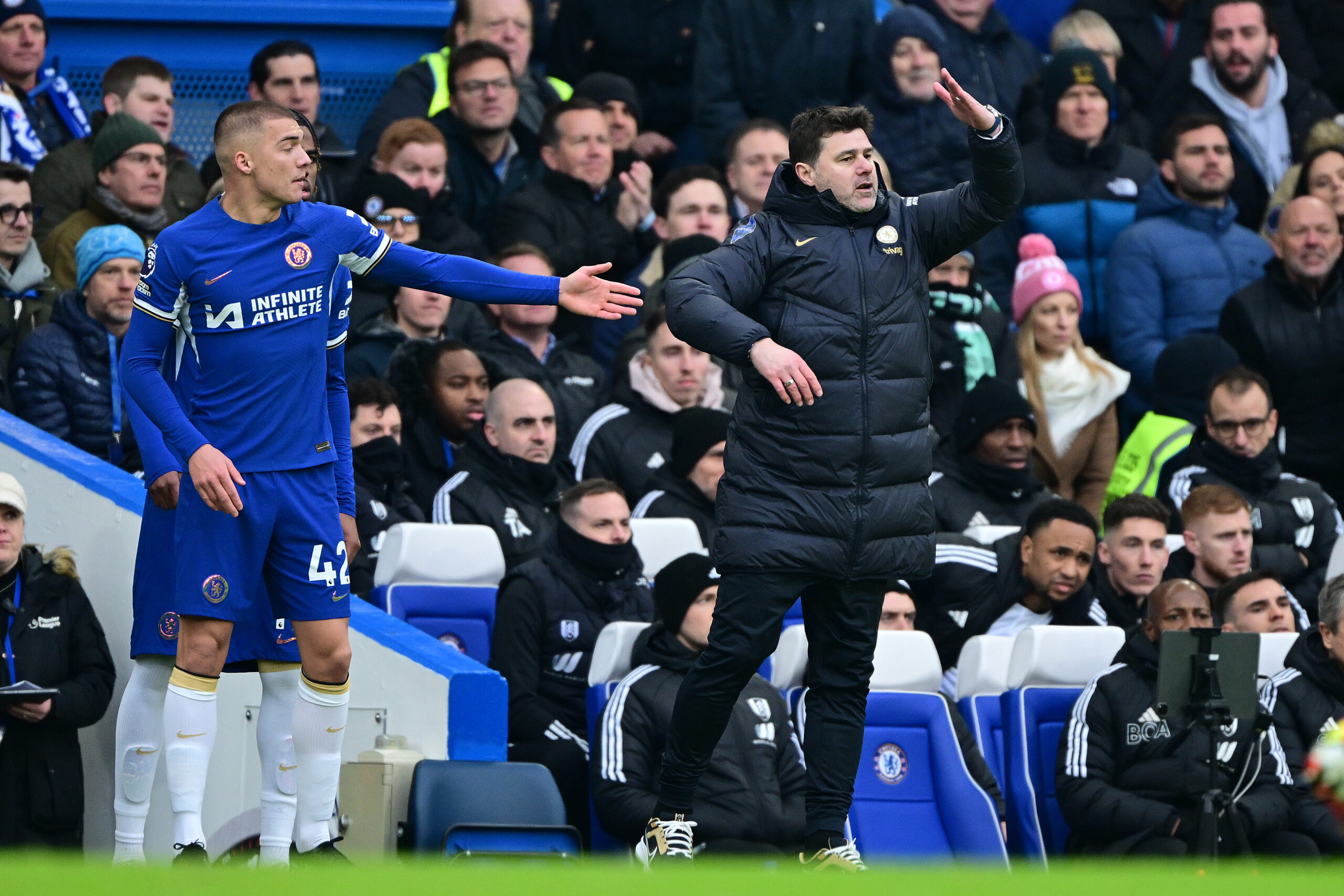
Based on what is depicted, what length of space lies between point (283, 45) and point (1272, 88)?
6125 mm

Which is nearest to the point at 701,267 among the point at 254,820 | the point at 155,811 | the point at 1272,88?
the point at 254,820

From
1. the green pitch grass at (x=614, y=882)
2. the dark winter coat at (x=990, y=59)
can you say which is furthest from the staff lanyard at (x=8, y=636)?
the dark winter coat at (x=990, y=59)

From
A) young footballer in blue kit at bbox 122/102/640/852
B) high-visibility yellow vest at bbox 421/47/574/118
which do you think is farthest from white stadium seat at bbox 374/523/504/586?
high-visibility yellow vest at bbox 421/47/574/118

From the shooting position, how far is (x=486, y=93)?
38.1 ft

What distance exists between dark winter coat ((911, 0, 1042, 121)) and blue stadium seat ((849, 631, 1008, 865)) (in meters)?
4.96

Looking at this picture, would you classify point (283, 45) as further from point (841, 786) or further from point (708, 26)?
point (841, 786)

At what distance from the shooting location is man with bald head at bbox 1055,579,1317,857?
8.22 metres

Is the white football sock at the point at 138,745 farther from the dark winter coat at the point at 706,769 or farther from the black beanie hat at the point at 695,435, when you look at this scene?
the black beanie hat at the point at 695,435

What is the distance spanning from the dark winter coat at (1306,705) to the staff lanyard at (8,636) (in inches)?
191

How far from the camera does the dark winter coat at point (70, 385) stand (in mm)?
8828

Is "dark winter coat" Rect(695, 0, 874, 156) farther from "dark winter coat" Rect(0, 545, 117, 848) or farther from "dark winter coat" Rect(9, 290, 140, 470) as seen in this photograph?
"dark winter coat" Rect(0, 545, 117, 848)

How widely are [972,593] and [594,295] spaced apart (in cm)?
340

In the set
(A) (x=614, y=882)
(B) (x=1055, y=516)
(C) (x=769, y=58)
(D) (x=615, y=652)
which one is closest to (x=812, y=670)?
(D) (x=615, y=652)

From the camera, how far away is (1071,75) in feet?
39.7
